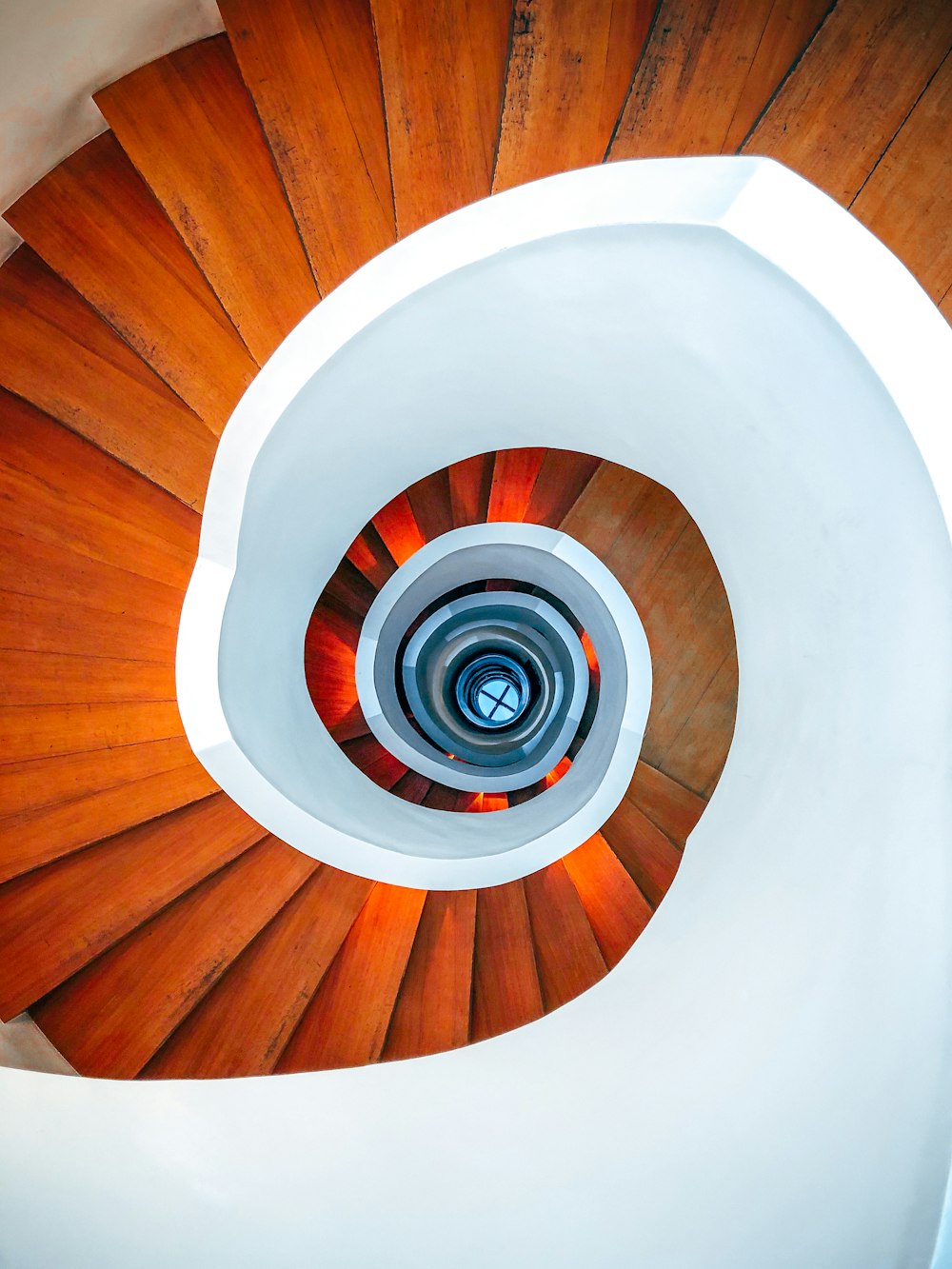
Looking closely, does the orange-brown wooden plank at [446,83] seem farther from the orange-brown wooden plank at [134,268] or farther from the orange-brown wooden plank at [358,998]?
the orange-brown wooden plank at [358,998]

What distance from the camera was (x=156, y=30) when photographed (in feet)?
6.88

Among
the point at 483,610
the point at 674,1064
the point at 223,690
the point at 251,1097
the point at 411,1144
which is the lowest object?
the point at 251,1097

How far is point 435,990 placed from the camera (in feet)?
10.3

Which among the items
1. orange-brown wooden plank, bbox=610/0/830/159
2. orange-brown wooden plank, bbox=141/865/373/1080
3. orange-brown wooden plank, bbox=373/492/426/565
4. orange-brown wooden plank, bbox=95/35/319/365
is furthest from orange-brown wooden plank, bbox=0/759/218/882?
orange-brown wooden plank, bbox=373/492/426/565

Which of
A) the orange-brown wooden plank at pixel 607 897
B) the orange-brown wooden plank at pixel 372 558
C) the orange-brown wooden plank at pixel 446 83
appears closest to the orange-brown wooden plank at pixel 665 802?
the orange-brown wooden plank at pixel 607 897

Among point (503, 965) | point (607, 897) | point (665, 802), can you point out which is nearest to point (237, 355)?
point (503, 965)

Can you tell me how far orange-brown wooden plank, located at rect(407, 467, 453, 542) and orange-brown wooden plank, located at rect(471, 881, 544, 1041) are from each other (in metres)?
2.96

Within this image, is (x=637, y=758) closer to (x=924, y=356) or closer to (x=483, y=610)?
(x=924, y=356)

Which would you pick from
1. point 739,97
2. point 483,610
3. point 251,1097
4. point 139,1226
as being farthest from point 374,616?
point 739,97

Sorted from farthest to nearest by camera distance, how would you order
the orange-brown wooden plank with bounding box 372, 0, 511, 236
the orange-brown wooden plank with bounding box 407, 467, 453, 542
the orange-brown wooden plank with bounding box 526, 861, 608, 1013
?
the orange-brown wooden plank with bounding box 407, 467, 453, 542 → the orange-brown wooden plank with bounding box 526, 861, 608, 1013 → the orange-brown wooden plank with bounding box 372, 0, 511, 236

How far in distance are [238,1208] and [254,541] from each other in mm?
2384

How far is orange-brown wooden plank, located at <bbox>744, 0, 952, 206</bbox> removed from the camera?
1402mm

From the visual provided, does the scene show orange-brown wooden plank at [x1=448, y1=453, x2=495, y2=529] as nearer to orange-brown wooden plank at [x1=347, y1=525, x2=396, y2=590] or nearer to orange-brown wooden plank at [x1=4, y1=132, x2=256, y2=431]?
orange-brown wooden plank at [x1=347, y1=525, x2=396, y2=590]

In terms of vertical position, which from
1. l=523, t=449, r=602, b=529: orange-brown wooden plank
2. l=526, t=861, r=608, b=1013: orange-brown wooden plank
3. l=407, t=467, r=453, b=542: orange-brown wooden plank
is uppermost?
l=523, t=449, r=602, b=529: orange-brown wooden plank
